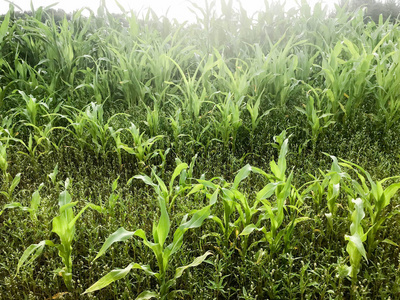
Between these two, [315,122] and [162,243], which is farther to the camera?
[315,122]

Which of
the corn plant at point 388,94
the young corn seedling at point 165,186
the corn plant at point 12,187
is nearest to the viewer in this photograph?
the young corn seedling at point 165,186

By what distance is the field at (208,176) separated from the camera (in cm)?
139

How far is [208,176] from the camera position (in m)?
2.28

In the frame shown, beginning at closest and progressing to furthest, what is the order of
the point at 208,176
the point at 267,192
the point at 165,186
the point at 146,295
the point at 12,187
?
the point at 146,295, the point at 267,192, the point at 165,186, the point at 12,187, the point at 208,176

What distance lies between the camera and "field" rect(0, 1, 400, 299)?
4.55 feet

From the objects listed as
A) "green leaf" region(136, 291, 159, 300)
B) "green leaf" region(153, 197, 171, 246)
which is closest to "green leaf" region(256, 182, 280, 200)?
"green leaf" region(153, 197, 171, 246)

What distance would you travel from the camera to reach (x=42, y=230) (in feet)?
5.72

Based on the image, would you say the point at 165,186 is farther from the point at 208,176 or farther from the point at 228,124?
the point at 228,124

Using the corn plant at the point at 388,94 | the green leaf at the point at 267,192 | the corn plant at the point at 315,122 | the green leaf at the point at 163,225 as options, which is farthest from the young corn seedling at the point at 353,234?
the corn plant at the point at 388,94

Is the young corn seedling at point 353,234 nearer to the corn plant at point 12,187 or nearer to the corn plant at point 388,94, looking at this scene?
the corn plant at point 388,94

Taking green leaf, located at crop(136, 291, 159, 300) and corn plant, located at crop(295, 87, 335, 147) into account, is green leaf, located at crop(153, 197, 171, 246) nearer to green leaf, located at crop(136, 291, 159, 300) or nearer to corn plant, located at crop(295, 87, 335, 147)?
green leaf, located at crop(136, 291, 159, 300)

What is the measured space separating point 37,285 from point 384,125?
106 inches

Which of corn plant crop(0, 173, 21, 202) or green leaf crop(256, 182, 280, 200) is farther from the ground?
green leaf crop(256, 182, 280, 200)

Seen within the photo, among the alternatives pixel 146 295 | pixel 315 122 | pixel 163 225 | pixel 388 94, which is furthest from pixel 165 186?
pixel 388 94
